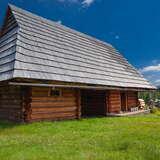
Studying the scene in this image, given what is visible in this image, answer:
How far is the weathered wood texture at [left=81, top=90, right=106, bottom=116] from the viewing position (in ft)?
51.1

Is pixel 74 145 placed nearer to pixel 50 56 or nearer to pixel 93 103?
pixel 50 56

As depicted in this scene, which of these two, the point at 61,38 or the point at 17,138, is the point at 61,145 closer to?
the point at 17,138

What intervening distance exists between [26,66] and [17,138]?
3709 millimetres

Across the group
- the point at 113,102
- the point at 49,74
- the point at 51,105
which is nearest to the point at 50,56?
the point at 49,74

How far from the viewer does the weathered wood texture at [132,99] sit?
760 inches

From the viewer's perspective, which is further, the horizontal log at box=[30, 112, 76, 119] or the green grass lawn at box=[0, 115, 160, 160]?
the horizontal log at box=[30, 112, 76, 119]

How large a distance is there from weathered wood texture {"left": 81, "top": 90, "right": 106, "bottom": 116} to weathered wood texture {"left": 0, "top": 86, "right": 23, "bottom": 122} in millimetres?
5970

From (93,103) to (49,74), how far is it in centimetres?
589

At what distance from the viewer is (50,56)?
12.5 metres

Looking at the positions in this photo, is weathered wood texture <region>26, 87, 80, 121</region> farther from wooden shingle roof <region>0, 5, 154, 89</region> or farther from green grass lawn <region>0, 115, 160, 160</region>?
green grass lawn <region>0, 115, 160, 160</region>

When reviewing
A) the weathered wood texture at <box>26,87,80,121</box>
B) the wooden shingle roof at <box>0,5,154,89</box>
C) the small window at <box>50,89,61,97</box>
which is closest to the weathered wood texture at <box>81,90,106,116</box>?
the wooden shingle roof at <box>0,5,154,89</box>

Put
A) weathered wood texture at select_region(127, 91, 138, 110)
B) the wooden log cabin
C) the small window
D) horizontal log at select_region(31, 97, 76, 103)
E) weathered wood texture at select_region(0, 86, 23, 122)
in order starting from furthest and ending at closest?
1. weathered wood texture at select_region(127, 91, 138, 110)
2. the small window
3. horizontal log at select_region(31, 97, 76, 103)
4. weathered wood texture at select_region(0, 86, 23, 122)
5. the wooden log cabin

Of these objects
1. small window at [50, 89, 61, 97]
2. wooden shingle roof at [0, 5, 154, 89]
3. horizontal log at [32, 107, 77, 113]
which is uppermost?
wooden shingle roof at [0, 5, 154, 89]

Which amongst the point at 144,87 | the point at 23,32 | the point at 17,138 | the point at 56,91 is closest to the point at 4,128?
the point at 17,138
